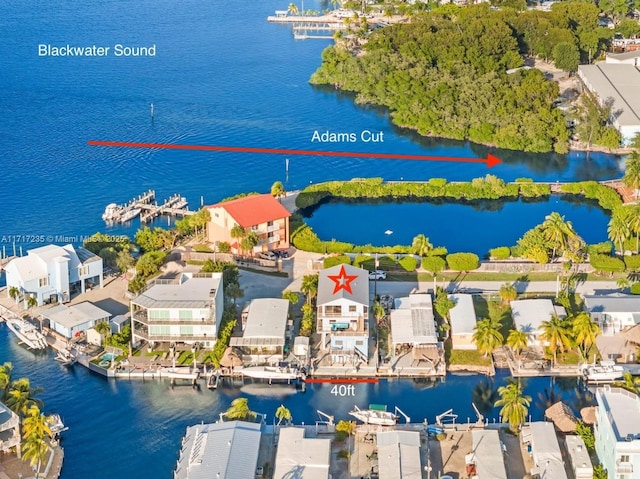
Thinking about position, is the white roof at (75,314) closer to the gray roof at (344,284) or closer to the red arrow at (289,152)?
the gray roof at (344,284)

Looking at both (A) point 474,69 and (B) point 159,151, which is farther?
(A) point 474,69

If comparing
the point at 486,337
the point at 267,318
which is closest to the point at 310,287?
the point at 267,318

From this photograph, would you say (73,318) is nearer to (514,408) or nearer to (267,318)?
(267,318)

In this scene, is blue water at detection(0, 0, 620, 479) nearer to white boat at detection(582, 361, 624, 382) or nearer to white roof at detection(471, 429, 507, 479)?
white boat at detection(582, 361, 624, 382)

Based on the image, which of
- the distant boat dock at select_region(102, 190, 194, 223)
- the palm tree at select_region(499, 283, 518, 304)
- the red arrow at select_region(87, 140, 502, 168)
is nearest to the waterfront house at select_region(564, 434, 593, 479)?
the palm tree at select_region(499, 283, 518, 304)

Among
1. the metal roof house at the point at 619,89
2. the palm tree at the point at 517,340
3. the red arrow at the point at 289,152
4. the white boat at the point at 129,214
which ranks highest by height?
the metal roof house at the point at 619,89

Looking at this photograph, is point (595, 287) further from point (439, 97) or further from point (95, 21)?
point (95, 21)

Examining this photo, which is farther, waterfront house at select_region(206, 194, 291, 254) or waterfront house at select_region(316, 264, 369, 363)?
waterfront house at select_region(206, 194, 291, 254)

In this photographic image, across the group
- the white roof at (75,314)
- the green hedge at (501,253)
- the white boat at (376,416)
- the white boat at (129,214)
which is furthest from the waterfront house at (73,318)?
the green hedge at (501,253)
